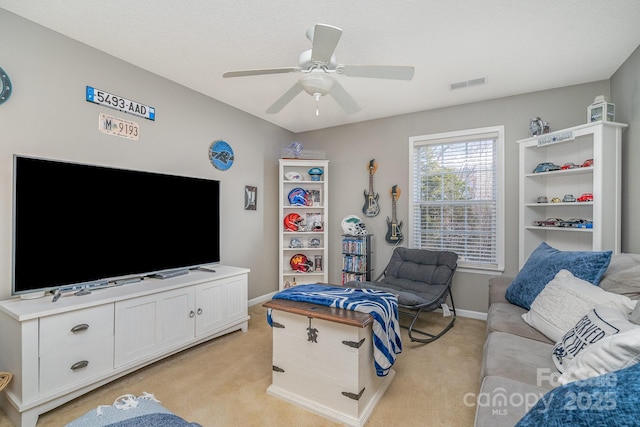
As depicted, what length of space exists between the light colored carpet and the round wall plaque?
1938mm

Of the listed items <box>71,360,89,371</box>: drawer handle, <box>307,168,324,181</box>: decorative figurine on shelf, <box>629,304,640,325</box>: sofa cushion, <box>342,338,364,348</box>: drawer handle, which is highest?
<box>307,168,324,181</box>: decorative figurine on shelf

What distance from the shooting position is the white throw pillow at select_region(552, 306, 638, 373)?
1.24 metres

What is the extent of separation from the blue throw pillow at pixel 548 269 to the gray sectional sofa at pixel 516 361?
6 centimetres

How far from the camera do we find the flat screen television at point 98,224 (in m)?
A: 1.90

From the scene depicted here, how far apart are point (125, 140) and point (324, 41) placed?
2078 mm

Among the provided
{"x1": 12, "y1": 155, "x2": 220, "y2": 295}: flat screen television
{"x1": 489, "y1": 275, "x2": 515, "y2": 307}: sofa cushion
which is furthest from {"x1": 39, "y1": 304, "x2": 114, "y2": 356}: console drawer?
{"x1": 489, "y1": 275, "x2": 515, "y2": 307}: sofa cushion

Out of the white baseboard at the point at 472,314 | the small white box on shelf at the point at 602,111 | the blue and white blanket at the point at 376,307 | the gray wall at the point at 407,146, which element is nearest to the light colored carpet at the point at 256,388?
the blue and white blanket at the point at 376,307

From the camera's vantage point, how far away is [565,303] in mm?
1729

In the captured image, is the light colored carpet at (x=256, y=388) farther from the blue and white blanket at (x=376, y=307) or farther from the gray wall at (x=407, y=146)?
the gray wall at (x=407, y=146)

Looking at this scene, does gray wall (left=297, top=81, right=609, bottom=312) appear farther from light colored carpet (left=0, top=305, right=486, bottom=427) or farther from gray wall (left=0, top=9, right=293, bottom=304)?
light colored carpet (left=0, top=305, right=486, bottom=427)

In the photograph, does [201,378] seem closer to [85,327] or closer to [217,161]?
[85,327]

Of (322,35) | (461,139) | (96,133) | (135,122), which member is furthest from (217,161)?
(461,139)

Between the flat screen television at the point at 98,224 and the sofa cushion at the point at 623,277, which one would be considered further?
the flat screen television at the point at 98,224

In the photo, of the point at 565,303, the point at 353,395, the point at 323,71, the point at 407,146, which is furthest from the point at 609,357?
the point at 407,146
